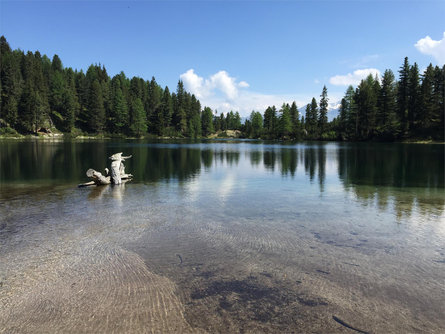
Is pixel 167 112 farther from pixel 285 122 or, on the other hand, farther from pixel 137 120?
pixel 285 122

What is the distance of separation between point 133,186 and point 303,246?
13714 millimetres

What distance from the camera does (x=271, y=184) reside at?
66.9 ft

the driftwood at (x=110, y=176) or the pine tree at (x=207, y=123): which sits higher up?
the pine tree at (x=207, y=123)

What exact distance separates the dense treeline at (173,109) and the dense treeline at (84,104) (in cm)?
36

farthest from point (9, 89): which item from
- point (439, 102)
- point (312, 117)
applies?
point (439, 102)

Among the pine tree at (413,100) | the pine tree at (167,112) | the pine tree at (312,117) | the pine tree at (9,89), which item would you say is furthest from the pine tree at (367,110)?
the pine tree at (9,89)

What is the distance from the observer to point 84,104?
491 feet

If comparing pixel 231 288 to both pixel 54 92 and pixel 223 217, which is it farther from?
pixel 54 92

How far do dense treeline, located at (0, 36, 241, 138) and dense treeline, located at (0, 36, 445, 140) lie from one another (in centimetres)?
36

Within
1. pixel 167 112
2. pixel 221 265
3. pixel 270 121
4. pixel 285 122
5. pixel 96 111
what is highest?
pixel 167 112

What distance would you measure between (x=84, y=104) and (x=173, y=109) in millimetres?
47533

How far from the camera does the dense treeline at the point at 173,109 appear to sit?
96875 millimetres

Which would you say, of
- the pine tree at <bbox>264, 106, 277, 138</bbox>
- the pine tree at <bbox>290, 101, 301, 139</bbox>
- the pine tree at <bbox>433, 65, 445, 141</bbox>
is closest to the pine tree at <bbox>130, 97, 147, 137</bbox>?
the pine tree at <bbox>264, 106, 277, 138</bbox>

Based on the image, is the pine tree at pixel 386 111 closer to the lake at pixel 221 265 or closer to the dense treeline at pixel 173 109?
the dense treeline at pixel 173 109
